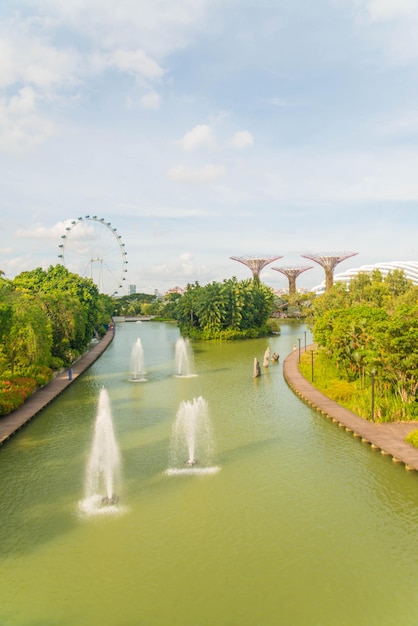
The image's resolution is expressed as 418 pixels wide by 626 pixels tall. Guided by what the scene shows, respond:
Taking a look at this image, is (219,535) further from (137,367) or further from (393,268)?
(393,268)

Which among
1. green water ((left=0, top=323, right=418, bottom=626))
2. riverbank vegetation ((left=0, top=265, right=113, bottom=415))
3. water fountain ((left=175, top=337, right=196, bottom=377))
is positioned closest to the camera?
green water ((left=0, top=323, right=418, bottom=626))

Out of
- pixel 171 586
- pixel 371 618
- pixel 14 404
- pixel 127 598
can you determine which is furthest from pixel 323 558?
pixel 14 404

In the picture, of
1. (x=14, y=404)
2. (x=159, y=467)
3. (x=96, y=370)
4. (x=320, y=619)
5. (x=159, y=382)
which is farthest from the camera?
(x=96, y=370)

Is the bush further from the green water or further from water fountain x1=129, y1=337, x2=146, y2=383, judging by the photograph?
water fountain x1=129, y1=337, x2=146, y2=383

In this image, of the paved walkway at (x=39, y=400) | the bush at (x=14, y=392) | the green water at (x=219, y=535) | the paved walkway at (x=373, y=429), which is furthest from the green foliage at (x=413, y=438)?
the bush at (x=14, y=392)

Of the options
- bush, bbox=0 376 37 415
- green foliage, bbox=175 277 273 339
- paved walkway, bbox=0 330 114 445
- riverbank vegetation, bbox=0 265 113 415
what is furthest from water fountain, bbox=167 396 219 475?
green foliage, bbox=175 277 273 339

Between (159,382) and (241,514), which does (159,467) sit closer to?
(241,514)

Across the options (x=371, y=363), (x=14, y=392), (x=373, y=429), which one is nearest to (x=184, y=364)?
(x=14, y=392)
